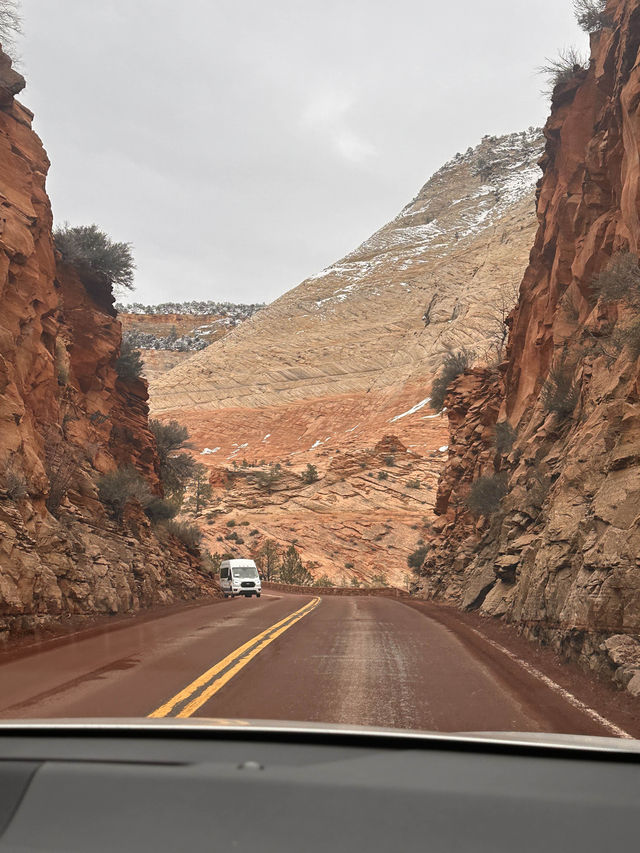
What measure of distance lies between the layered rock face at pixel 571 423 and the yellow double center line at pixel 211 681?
4.67m

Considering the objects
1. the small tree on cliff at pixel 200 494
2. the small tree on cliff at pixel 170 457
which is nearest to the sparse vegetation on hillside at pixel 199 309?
the small tree on cliff at pixel 200 494

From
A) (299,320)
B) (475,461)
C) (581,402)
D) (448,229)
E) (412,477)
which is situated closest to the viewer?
(581,402)

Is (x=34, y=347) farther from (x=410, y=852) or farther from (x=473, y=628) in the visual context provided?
(x=410, y=852)

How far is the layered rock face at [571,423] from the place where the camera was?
11.3m

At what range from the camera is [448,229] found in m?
113

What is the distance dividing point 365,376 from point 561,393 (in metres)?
70.5

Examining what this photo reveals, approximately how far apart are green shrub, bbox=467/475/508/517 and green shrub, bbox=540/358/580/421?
184 inches

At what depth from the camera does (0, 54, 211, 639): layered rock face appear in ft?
49.1

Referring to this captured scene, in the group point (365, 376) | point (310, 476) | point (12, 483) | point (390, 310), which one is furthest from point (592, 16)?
point (390, 310)

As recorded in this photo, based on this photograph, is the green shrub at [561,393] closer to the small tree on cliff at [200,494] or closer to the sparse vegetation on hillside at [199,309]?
the small tree on cliff at [200,494]

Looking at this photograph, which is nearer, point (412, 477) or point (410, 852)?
point (410, 852)

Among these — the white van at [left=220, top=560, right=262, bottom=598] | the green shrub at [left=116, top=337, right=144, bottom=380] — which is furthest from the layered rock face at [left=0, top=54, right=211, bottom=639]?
the white van at [left=220, top=560, right=262, bottom=598]

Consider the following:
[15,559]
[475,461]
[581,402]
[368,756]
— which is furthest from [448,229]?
[368,756]

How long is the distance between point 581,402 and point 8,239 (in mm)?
14801
